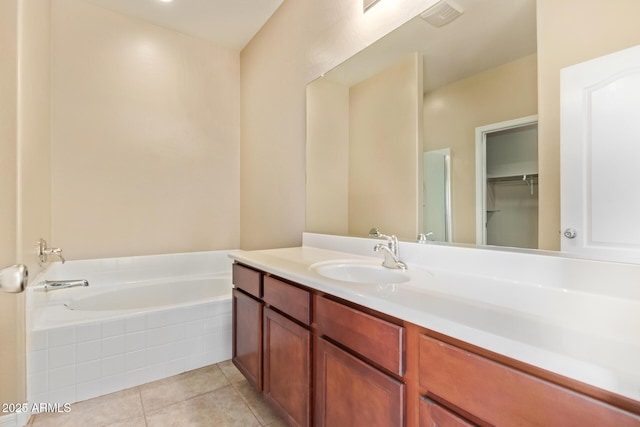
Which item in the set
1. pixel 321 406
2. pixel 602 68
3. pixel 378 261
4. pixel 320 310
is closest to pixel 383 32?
pixel 602 68

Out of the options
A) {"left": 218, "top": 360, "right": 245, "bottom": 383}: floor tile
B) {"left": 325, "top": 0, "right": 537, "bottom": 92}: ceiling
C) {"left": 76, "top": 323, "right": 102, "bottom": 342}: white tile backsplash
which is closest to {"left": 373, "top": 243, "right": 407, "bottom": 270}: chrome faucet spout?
{"left": 325, "top": 0, "right": 537, "bottom": 92}: ceiling

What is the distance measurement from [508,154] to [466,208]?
0.25 meters

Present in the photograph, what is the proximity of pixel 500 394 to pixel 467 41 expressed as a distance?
4.22 ft

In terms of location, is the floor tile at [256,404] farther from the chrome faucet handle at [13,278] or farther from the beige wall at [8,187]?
the chrome faucet handle at [13,278]

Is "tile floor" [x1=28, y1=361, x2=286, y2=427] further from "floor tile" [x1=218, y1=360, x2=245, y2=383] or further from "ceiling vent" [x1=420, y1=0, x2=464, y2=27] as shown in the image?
"ceiling vent" [x1=420, y1=0, x2=464, y2=27]

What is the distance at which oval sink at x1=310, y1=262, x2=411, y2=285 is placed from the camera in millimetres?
1295

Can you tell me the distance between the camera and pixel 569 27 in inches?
36.9

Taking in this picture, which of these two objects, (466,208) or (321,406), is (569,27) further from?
(321,406)

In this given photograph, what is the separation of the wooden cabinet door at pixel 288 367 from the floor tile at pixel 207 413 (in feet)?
0.83

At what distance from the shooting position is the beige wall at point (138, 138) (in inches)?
93.3

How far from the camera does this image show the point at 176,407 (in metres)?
1.68

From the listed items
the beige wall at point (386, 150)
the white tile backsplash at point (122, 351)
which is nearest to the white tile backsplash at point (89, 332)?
the white tile backsplash at point (122, 351)

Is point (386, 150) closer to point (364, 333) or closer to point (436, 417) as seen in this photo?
point (364, 333)

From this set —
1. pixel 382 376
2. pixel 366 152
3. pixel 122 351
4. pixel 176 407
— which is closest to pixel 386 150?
pixel 366 152
